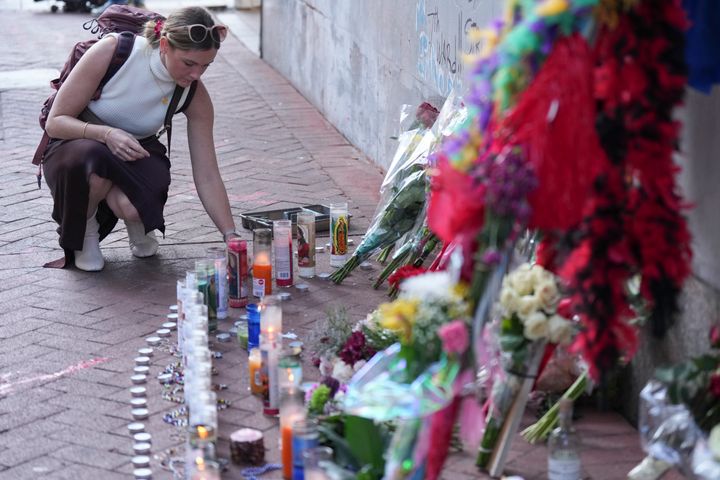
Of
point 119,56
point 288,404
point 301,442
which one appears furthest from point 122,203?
point 301,442

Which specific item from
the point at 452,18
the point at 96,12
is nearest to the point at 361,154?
the point at 452,18

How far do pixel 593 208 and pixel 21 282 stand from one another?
328 centimetres

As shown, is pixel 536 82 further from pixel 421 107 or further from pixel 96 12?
pixel 96 12

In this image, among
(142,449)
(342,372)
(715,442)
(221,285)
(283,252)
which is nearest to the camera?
(715,442)

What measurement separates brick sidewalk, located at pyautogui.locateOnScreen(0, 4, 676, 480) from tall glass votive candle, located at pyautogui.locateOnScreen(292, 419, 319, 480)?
207 millimetres

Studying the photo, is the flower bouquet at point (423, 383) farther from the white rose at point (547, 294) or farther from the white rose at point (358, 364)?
the white rose at point (358, 364)

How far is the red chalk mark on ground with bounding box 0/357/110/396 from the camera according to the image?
433 cm

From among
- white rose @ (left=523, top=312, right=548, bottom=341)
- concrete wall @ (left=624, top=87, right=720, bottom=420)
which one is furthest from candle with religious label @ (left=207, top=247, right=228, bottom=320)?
concrete wall @ (left=624, top=87, right=720, bottom=420)

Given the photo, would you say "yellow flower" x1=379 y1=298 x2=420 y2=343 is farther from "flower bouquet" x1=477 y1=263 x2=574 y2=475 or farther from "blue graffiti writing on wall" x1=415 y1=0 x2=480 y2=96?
"blue graffiti writing on wall" x1=415 y1=0 x2=480 y2=96

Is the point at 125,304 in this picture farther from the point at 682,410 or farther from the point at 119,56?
the point at 682,410

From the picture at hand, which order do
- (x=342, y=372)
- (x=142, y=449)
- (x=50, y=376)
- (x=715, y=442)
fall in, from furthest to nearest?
(x=50, y=376), (x=342, y=372), (x=142, y=449), (x=715, y=442)

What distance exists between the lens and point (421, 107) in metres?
5.40

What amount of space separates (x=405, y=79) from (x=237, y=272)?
219 cm

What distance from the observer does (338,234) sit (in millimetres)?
5508
